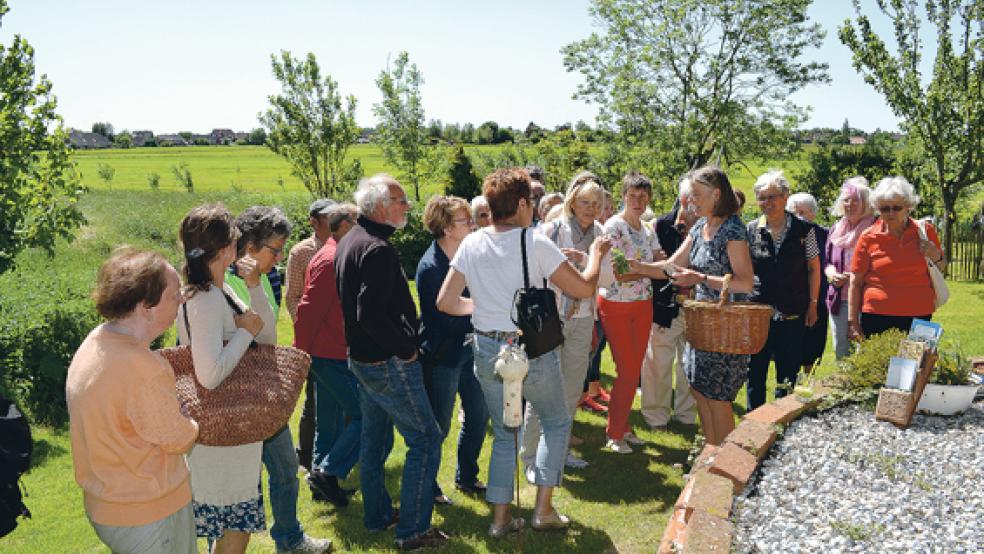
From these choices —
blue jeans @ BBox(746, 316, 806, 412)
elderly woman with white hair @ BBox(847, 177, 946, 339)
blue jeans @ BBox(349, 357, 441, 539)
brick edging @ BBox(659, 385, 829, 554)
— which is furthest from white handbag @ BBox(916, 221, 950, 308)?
blue jeans @ BBox(349, 357, 441, 539)

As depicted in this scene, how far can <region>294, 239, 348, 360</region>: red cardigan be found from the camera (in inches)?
188

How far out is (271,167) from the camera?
206 feet

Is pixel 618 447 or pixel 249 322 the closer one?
pixel 249 322

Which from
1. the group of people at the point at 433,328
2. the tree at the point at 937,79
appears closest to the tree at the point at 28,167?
the group of people at the point at 433,328

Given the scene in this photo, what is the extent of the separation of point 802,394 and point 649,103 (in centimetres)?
2582

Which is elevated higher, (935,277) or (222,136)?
(222,136)

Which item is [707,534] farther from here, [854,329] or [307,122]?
[307,122]

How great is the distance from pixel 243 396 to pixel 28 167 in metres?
6.26

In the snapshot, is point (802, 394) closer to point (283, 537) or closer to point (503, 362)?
point (503, 362)

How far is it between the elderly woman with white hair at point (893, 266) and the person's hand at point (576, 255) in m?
2.49

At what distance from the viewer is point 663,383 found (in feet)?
21.7

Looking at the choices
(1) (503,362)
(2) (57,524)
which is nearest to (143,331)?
(1) (503,362)

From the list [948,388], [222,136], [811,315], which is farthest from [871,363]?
[222,136]

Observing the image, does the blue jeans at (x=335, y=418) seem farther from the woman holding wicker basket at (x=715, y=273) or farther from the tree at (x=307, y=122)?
the tree at (x=307, y=122)
